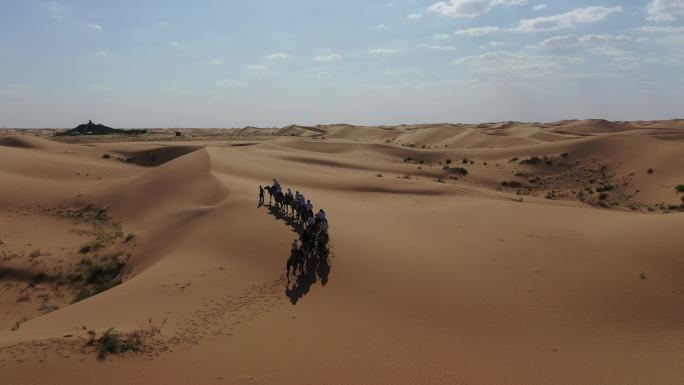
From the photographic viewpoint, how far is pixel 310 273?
492 inches

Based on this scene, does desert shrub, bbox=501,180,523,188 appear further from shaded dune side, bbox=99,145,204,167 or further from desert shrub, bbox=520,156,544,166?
shaded dune side, bbox=99,145,204,167

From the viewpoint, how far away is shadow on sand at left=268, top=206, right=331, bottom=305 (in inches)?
450

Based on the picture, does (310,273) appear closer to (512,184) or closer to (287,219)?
(287,219)

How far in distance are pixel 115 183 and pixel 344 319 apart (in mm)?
21590

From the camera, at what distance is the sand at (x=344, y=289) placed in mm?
8000

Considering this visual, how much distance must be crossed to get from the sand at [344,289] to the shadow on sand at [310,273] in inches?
8.5

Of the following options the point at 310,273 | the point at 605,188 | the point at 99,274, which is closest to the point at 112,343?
the point at 310,273

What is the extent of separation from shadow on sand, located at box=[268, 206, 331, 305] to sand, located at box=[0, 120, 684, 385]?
0.70ft

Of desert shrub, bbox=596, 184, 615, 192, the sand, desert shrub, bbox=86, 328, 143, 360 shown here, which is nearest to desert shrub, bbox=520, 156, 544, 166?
desert shrub, bbox=596, 184, 615, 192

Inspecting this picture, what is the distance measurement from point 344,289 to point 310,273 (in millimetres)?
1332

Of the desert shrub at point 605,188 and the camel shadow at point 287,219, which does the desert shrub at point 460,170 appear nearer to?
the desert shrub at point 605,188

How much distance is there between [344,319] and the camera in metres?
9.99

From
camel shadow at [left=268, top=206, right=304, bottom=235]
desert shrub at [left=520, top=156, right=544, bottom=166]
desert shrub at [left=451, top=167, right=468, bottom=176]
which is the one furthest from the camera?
desert shrub at [left=520, top=156, right=544, bottom=166]

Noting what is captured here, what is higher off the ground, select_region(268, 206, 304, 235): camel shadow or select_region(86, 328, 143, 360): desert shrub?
select_region(268, 206, 304, 235): camel shadow
